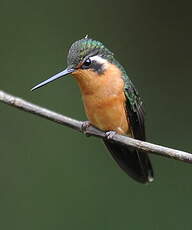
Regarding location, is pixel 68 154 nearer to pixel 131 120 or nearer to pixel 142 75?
pixel 142 75

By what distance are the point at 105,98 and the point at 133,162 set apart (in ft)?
1.99

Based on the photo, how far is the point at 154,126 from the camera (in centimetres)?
546

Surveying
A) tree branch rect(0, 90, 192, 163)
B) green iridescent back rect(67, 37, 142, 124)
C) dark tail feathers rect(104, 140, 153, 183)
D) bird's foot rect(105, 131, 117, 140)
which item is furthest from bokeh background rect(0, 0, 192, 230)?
tree branch rect(0, 90, 192, 163)

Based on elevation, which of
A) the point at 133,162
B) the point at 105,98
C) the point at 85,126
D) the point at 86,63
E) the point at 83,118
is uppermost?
the point at 83,118

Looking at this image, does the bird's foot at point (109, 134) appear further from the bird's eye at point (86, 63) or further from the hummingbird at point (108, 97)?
the bird's eye at point (86, 63)

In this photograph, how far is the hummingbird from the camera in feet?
11.7

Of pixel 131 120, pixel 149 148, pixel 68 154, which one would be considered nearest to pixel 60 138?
pixel 68 154

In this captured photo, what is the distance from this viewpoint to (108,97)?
3.71 meters

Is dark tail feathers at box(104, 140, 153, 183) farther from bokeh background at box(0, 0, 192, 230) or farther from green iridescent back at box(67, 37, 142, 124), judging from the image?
bokeh background at box(0, 0, 192, 230)

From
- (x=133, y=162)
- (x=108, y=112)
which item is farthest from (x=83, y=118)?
(x=108, y=112)

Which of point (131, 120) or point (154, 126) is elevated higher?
point (154, 126)

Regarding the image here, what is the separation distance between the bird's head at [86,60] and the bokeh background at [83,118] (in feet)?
5.65

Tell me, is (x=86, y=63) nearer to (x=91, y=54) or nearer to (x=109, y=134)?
(x=91, y=54)

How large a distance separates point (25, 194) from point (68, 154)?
18.9 inches
